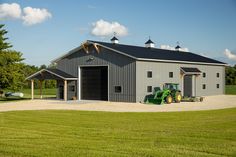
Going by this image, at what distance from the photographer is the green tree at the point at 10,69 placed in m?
34.4

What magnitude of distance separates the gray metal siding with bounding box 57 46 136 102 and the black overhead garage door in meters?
0.61

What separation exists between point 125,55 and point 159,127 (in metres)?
16.3

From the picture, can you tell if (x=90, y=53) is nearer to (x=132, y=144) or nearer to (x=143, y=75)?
(x=143, y=75)

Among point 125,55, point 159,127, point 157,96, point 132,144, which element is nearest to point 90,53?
point 125,55

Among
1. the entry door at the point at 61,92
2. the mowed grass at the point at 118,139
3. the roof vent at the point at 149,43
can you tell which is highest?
the roof vent at the point at 149,43

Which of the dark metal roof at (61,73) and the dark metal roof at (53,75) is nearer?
the dark metal roof at (53,75)

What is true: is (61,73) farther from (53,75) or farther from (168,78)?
(168,78)

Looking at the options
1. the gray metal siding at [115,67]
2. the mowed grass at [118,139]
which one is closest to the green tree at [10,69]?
the gray metal siding at [115,67]

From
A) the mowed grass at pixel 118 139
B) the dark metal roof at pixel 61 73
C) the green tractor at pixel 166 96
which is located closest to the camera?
the mowed grass at pixel 118 139

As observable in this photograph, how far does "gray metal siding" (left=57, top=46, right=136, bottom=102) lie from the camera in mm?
28219

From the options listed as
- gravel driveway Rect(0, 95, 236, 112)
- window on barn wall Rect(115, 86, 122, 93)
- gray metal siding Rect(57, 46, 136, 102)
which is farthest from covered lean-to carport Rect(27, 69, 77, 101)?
gravel driveway Rect(0, 95, 236, 112)

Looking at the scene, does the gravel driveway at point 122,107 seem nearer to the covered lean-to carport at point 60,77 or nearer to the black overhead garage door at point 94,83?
the black overhead garage door at point 94,83

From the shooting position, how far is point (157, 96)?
26906mm

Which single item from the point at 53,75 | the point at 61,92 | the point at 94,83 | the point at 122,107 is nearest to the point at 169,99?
the point at 122,107
